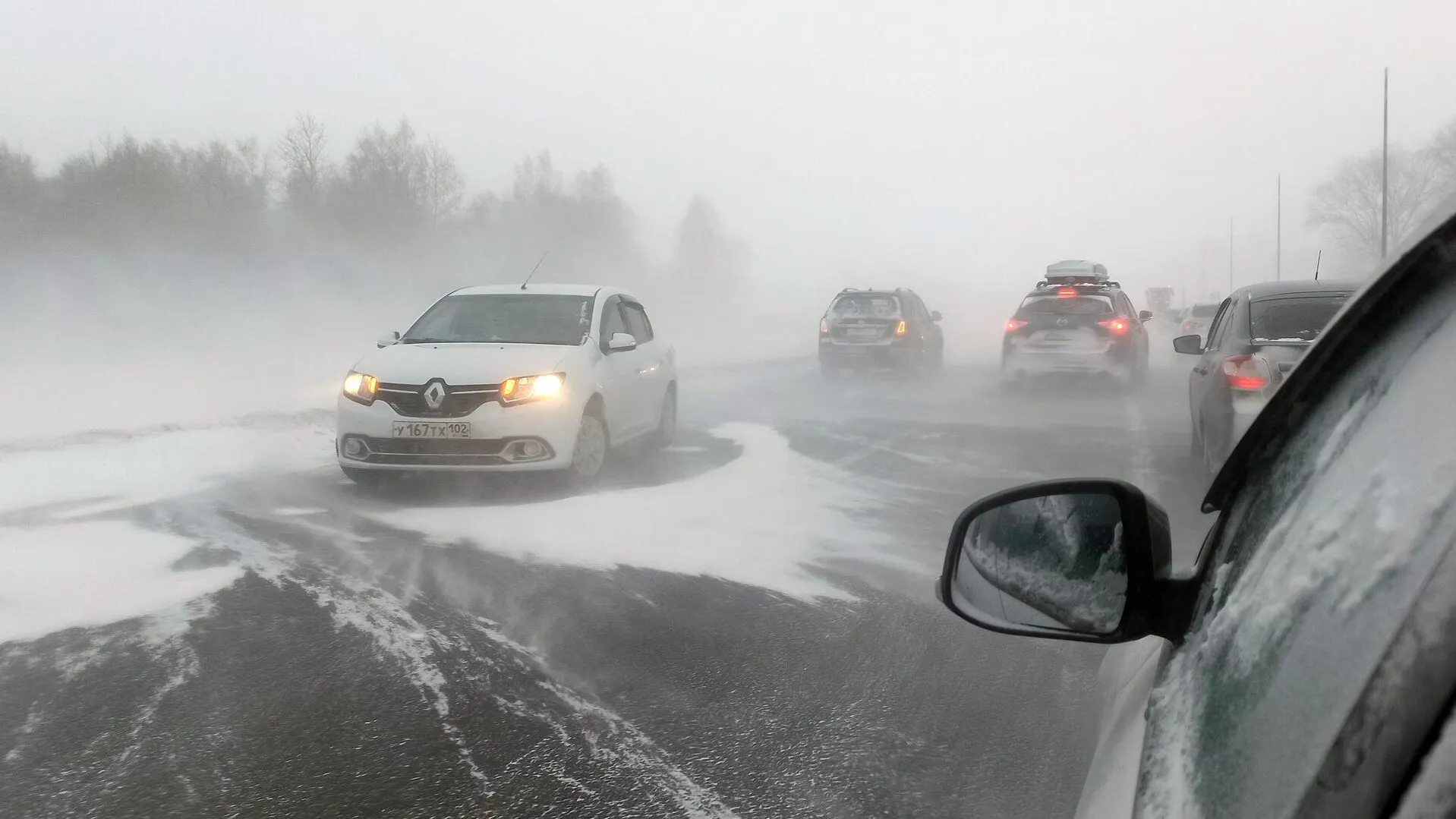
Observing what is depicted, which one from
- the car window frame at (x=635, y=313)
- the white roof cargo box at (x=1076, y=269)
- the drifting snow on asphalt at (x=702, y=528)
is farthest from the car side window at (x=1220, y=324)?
the white roof cargo box at (x=1076, y=269)

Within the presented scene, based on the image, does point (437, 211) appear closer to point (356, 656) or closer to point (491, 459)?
point (491, 459)

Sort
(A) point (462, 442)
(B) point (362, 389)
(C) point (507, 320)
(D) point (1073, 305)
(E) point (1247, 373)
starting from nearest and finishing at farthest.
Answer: (E) point (1247, 373)
(A) point (462, 442)
(B) point (362, 389)
(C) point (507, 320)
(D) point (1073, 305)

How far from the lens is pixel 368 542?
704 centimetres

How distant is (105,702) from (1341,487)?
4.28 meters

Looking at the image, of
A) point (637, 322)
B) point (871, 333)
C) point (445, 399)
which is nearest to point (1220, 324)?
point (637, 322)

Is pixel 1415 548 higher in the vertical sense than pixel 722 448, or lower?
higher

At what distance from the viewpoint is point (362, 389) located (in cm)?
874

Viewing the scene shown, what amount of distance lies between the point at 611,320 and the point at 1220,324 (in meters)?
5.31

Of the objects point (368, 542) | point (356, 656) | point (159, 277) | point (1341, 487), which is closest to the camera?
point (1341, 487)

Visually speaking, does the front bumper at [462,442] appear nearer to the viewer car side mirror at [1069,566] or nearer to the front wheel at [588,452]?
the front wheel at [588,452]

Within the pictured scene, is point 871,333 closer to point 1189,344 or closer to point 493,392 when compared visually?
point 1189,344

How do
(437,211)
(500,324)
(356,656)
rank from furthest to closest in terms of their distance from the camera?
(437,211) < (500,324) < (356,656)

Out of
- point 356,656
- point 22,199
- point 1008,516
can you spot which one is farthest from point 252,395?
point 22,199

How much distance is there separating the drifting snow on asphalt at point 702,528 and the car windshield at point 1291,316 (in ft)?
9.66
